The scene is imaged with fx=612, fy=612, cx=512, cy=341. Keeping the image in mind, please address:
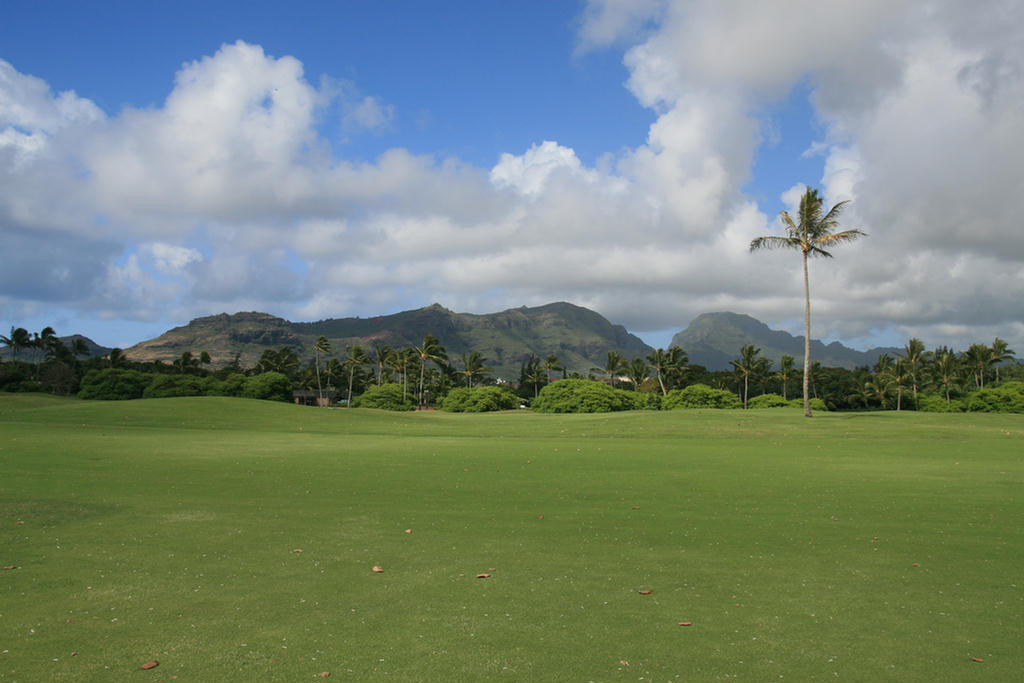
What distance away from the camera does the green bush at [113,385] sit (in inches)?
2633

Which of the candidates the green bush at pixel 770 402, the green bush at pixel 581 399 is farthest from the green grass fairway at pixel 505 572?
the green bush at pixel 770 402

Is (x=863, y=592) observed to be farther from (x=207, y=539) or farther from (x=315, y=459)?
(x=315, y=459)

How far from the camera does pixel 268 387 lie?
76.4m

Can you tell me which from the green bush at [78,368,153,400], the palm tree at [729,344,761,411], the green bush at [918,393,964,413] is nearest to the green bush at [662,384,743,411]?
the palm tree at [729,344,761,411]

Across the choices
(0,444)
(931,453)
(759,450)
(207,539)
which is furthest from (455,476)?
(931,453)

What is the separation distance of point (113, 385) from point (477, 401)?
42.0 m

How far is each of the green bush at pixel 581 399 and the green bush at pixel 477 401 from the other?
5.23 m

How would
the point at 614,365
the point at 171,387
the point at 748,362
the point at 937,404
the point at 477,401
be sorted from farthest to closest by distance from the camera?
the point at 614,365, the point at 748,362, the point at 937,404, the point at 477,401, the point at 171,387

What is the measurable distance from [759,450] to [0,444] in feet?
93.4

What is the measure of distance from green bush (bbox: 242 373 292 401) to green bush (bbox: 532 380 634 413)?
32709mm

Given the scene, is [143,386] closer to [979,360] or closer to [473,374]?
[473,374]

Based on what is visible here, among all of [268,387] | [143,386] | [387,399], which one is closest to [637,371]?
[387,399]

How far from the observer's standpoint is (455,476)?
56.4ft

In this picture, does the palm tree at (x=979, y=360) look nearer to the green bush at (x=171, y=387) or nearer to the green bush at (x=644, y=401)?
the green bush at (x=644, y=401)
